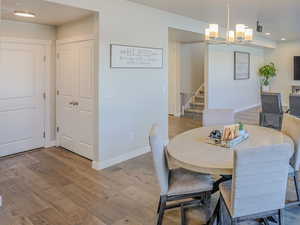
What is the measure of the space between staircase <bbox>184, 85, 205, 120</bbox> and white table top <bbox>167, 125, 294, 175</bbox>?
5.24 metres

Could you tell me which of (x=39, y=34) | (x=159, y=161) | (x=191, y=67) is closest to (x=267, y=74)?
(x=191, y=67)

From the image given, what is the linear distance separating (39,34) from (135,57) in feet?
5.90

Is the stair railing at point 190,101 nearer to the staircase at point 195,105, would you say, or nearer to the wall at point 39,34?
the staircase at point 195,105

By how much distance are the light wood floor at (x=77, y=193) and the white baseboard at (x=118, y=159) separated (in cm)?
10

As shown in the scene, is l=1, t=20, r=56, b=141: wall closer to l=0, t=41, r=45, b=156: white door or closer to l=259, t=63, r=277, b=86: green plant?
l=0, t=41, r=45, b=156: white door

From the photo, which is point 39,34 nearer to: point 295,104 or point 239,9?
point 239,9

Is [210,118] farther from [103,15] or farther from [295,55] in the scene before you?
[295,55]

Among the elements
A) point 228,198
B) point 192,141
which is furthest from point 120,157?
point 228,198

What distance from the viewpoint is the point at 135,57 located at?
417 centimetres

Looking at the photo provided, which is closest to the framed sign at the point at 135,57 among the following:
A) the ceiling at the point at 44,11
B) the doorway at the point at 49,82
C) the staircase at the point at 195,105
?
the doorway at the point at 49,82

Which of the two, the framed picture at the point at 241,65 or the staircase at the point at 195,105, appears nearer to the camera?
the staircase at the point at 195,105

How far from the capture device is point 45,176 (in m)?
3.57

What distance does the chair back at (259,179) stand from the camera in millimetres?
1731

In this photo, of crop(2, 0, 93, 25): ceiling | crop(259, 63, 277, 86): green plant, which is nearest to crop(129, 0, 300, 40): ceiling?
crop(2, 0, 93, 25): ceiling
